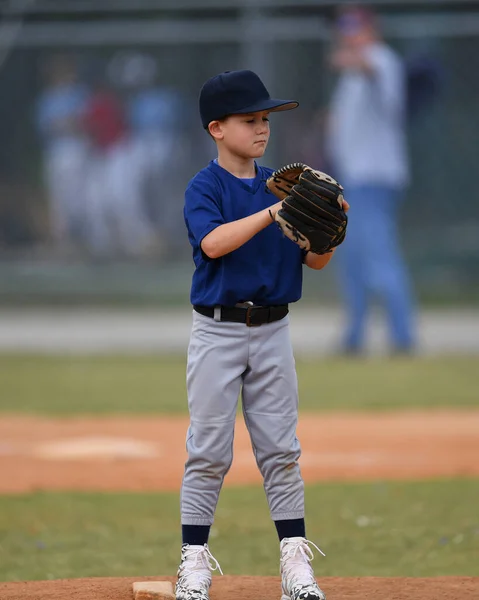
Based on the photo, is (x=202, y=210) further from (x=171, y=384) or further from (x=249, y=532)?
(x=171, y=384)

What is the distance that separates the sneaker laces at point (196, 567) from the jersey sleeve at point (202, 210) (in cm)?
91

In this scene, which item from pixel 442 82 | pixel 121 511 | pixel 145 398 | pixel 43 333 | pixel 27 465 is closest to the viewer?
pixel 121 511

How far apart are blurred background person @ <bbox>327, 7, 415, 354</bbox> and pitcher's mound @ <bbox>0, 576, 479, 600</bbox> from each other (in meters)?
6.59

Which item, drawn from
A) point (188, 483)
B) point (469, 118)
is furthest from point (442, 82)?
point (188, 483)

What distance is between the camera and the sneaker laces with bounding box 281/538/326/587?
383 centimetres

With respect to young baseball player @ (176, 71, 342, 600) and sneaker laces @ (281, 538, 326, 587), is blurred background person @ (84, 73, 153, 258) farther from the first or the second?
sneaker laces @ (281, 538, 326, 587)

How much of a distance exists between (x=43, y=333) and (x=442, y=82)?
4942 millimetres

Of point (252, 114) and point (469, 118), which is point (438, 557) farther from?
point (469, 118)

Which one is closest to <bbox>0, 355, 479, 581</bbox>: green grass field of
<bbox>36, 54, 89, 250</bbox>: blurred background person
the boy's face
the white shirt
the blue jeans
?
the boy's face

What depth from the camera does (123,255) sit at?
1427cm

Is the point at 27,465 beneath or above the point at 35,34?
beneath

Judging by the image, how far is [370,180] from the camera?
11055mm

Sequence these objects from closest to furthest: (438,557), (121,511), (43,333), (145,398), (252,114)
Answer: (252,114), (438,557), (121,511), (145,398), (43,333)

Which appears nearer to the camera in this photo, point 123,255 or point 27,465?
point 27,465
